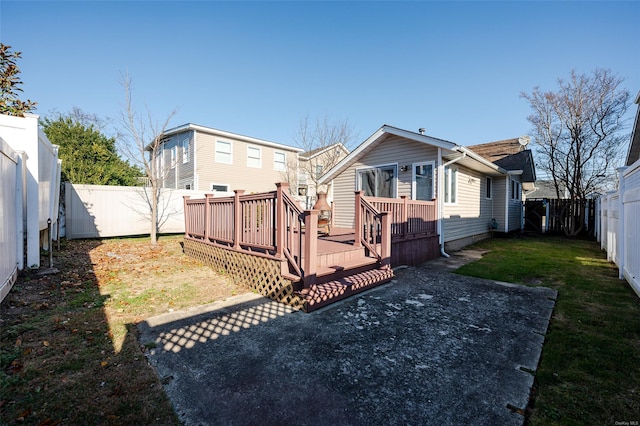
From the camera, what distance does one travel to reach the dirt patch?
6.66ft

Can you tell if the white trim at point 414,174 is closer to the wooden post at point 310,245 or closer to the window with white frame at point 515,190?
the wooden post at point 310,245

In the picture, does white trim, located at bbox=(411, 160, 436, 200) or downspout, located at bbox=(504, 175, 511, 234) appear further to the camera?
downspout, located at bbox=(504, 175, 511, 234)

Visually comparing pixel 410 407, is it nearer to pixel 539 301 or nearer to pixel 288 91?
pixel 539 301

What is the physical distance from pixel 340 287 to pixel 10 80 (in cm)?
827

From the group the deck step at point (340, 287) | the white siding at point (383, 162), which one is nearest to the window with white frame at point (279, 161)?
the white siding at point (383, 162)

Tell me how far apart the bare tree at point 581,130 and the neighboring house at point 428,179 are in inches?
176

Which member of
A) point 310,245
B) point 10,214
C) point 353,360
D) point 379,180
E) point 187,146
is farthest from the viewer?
point 187,146

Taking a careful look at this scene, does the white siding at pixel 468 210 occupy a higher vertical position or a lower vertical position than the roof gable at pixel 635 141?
lower

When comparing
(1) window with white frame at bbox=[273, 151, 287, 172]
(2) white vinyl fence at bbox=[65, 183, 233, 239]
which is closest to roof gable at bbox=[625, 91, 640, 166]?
(1) window with white frame at bbox=[273, 151, 287, 172]

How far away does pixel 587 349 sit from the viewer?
303 cm

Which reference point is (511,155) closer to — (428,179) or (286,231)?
(428,179)

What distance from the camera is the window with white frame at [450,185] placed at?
9062 mm

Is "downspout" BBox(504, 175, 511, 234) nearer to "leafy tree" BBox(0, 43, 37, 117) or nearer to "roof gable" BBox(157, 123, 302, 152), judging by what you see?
"roof gable" BBox(157, 123, 302, 152)

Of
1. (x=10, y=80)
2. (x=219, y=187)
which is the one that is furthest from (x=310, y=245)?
(x=219, y=187)
